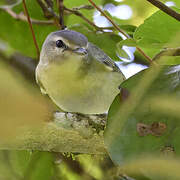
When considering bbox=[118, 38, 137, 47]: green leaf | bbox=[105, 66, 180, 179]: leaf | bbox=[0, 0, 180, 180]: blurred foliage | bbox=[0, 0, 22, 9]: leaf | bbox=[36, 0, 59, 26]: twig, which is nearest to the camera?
bbox=[0, 0, 180, 180]: blurred foliage

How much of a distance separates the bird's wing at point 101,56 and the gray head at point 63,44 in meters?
0.08

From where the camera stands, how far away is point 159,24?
107cm

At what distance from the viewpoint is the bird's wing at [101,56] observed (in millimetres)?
1887

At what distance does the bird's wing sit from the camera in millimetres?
1887

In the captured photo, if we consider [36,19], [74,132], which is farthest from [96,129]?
[36,19]

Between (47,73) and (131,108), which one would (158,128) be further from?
(47,73)

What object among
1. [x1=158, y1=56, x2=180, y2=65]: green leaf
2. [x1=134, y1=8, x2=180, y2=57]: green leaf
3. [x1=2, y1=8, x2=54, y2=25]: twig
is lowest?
[x1=2, y1=8, x2=54, y2=25]: twig

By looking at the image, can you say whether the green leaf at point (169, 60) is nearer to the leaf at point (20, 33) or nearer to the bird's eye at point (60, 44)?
the bird's eye at point (60, 44)

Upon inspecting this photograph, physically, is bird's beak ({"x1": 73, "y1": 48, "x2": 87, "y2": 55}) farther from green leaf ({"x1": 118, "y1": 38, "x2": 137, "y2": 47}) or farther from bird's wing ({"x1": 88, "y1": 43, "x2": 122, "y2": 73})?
green leaf ({"x1": 118, "y1": 38, "x2": 137, "y2": 47})

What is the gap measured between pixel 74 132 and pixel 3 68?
1008 mm

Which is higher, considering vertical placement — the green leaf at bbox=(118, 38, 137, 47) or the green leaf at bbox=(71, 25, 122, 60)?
the green leaf at bbox=(118, 38, 137, 47)

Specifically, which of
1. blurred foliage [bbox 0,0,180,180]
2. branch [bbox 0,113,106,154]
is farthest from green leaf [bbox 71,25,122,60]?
branch [bbox 0,113,106,154]

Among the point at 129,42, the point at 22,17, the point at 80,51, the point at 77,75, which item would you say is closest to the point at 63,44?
the point at 80,51

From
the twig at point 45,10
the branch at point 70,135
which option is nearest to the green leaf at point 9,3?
the twig at point 45,10
